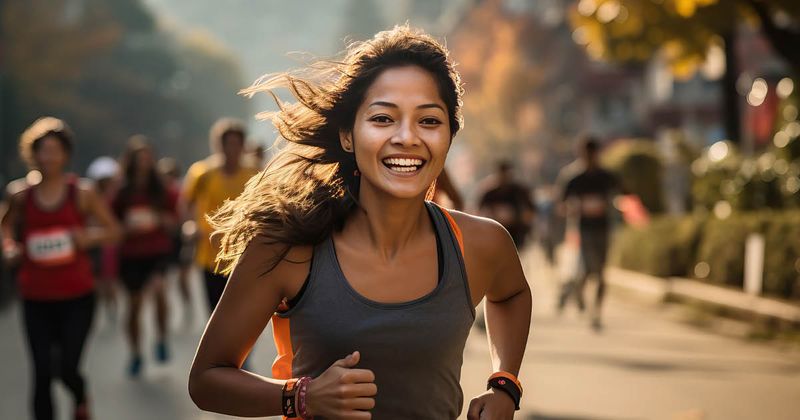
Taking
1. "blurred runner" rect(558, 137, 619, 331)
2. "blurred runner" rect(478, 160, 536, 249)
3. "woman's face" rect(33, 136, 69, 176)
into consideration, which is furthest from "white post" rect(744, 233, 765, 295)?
"woman's face" rect(33, 136, 69, 176)

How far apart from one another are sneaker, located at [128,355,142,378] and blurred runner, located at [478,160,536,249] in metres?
4.65

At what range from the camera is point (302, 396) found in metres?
3.16

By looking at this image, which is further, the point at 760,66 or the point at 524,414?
the point at 760,66

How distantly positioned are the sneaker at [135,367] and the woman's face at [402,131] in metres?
8.02

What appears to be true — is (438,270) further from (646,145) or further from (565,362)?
(646,145)

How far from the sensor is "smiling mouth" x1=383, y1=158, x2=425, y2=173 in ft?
11.0

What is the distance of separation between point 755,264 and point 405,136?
12.5 m

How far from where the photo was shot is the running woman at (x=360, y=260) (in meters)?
3.22

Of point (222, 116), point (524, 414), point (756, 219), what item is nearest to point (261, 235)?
point (524, 414)

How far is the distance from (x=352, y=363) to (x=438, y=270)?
0.44 metres

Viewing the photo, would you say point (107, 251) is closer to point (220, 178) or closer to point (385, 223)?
point (220, 178)

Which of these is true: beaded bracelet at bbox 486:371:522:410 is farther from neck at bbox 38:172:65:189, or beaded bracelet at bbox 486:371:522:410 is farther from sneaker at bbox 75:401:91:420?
neck at bbox 38:172:65:189

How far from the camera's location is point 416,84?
335 cm

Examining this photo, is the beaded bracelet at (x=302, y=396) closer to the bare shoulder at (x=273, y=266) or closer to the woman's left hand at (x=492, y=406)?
the bare shoulder at (x=273, y=266)
